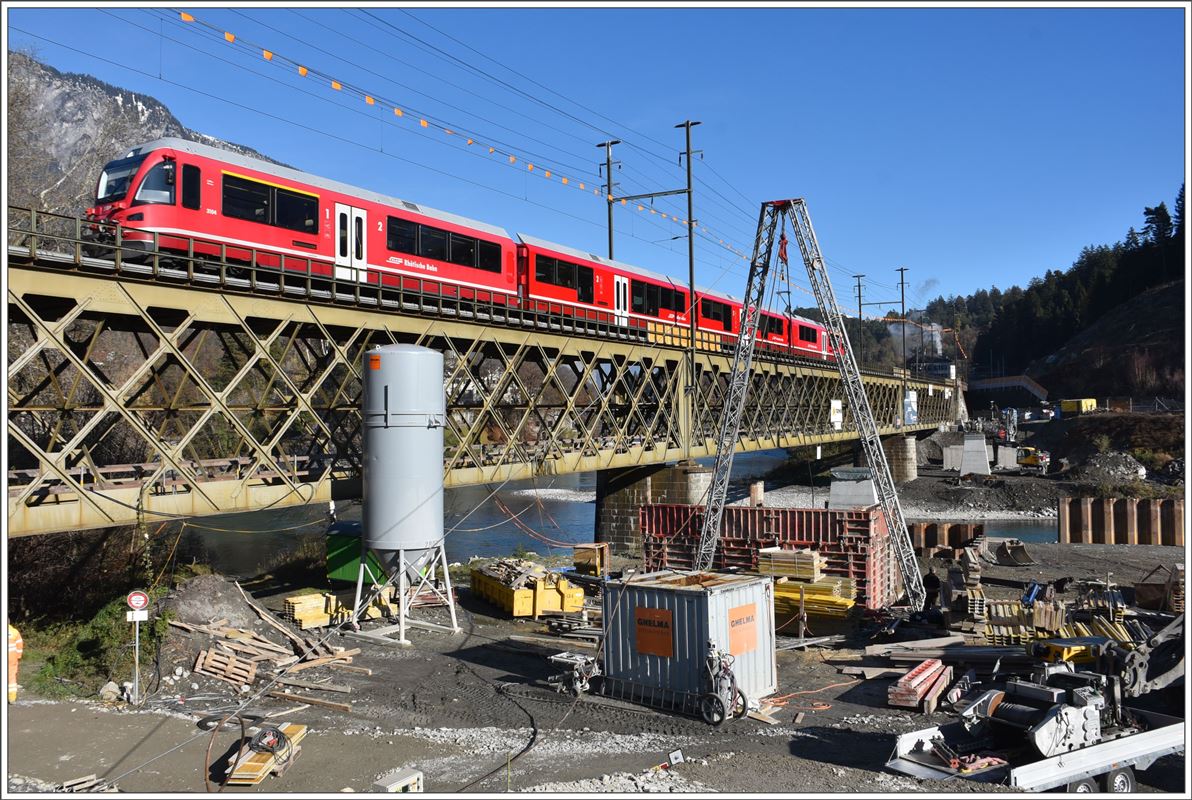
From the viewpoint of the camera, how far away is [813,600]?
23.4 m

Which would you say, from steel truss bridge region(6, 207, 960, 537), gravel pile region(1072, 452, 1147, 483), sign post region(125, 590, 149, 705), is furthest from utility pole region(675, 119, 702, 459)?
gravel pile region(1072, 452, 1147, 483)

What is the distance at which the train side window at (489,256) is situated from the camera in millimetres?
29766

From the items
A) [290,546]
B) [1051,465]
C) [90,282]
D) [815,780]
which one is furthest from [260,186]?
[1051,465]

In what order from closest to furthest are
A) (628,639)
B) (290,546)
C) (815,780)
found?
(815,780), (628,639), (290,546)

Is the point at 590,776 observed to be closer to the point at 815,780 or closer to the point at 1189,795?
the point at 815,780

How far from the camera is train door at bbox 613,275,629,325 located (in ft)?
124

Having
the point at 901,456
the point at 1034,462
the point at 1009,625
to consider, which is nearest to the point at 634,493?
the point at 1009,625

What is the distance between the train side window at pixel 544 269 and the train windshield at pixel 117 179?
15.5 meters

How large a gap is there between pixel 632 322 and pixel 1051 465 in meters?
56.2

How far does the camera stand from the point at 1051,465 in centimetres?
7594

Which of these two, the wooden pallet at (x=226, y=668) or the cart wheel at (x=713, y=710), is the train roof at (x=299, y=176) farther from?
the cart wheel at (x=713, y=710)

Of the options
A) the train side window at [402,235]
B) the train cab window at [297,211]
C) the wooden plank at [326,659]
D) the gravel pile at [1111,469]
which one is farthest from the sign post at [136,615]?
the gravel pile at [1111,469]

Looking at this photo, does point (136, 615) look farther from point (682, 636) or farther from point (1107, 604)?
point (1107, 604)

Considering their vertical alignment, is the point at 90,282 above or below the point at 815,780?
above
